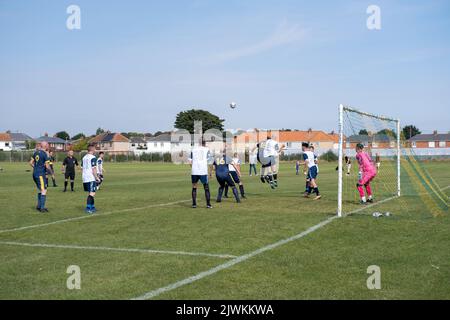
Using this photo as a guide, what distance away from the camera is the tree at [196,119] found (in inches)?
4825

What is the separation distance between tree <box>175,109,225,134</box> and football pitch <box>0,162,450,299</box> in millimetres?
109250

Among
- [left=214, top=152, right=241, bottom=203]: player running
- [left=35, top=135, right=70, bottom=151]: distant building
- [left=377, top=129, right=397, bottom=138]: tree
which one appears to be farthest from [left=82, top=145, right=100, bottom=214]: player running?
[left=35, top=135, right=70, bottom=151]: distant building

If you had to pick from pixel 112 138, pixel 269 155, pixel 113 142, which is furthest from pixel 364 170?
pixel 112 138

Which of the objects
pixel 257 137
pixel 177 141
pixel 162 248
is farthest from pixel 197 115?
pixel 162 248

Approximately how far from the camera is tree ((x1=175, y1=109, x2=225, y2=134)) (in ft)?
402

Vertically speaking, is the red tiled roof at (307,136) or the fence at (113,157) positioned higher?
the red tiled roof at (307,136)

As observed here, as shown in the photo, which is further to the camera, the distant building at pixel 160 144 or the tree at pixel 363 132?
the distant building at pixel 160 144

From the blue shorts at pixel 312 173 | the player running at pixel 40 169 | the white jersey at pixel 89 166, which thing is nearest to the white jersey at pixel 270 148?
the blue shorts at pixel 312 173

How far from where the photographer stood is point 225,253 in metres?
8.09

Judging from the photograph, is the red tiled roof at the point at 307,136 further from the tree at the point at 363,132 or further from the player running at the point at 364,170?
the player running at the point at 364,170

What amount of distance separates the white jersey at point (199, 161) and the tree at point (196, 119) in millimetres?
107304
